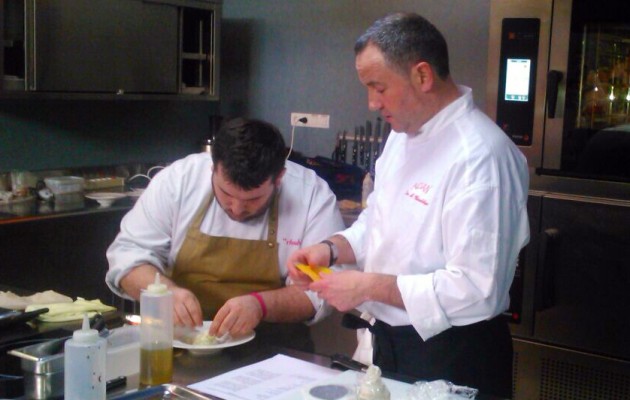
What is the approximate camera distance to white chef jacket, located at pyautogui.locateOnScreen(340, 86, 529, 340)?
1733 millimetres

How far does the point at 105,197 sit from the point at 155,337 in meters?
2.40

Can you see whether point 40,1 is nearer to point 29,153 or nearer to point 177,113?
point 29,153

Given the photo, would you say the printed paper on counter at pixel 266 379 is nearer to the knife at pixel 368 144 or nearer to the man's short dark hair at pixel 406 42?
the man's short dark hair at pixel 406 42

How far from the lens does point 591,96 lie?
2.92m

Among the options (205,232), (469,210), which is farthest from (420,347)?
(205,232)

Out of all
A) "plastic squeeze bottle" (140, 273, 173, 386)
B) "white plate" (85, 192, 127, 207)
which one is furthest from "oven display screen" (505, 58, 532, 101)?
"white plate" (85, 192, 127, 207)

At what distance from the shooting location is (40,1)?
11.7ft

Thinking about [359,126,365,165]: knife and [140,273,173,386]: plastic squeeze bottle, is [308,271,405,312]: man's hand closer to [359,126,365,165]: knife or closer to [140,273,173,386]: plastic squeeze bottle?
[140,273,173,386]: plastic squeeze bottle

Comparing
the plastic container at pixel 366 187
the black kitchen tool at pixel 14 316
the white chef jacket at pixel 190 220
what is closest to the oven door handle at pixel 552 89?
the plastic container at pixel 366 187

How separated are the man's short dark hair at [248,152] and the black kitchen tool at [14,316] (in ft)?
1.91

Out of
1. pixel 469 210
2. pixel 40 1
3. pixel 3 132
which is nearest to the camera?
pixel 469 210

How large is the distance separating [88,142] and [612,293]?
2.75 m

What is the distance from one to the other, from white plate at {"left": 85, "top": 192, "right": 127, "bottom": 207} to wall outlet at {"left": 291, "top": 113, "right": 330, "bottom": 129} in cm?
104

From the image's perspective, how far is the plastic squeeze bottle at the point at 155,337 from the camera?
5.46 feet
